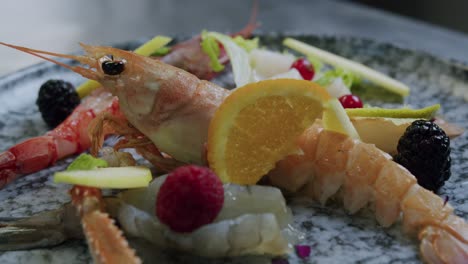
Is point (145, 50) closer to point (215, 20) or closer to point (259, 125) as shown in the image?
point (259, 125)

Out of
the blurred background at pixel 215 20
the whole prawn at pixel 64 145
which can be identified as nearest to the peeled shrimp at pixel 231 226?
the whole prawn at pixel 64 145

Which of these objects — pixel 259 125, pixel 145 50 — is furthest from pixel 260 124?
pixel 145 50

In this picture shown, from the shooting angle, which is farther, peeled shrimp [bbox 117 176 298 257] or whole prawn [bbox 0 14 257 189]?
whole prawn [bbox 0 14 257 189]

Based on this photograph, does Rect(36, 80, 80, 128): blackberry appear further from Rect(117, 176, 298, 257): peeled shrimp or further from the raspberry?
the raspberry

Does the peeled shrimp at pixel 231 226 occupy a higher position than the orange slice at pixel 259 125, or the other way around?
the orange slice at pixel 259 125

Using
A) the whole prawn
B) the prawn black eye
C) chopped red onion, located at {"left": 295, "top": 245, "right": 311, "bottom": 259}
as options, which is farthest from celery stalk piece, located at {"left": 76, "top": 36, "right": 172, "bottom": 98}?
chopped red onion, located at {"left": 295, "top": 245, "right": 311, "bottom": 259}

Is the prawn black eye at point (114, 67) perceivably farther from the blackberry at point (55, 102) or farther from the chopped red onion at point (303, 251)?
the chopped red onion at point (303, 251)

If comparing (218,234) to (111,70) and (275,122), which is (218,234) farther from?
(111,70)
